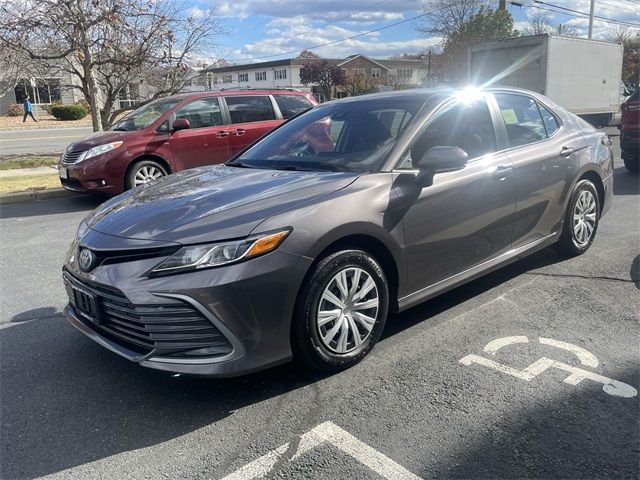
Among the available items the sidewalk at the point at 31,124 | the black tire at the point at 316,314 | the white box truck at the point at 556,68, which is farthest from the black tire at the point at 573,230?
the sidewalk at the point at 31,124

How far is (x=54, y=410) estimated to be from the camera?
3023 mm

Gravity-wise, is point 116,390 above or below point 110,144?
below

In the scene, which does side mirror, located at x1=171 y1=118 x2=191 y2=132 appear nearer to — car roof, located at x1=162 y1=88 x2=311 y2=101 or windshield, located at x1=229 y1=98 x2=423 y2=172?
car roof, located at x1=162 y1=88 x2=311 y2=101

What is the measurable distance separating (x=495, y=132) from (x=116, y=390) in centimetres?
332

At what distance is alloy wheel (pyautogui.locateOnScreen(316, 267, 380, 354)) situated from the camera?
3178 mm

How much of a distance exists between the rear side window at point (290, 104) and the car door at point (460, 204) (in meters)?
6.11

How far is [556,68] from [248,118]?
13.3m

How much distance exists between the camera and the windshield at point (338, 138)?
382cm

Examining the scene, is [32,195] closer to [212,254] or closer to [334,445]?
[212,254]

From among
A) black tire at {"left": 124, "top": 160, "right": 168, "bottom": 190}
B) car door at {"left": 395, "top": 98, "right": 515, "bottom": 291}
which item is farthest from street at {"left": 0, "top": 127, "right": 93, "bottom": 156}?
car door at {"left": 395, "top": 98, "right": 515, "bottom": 291}

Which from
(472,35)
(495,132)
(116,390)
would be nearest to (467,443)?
(116,390)

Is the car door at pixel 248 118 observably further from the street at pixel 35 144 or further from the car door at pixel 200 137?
the street at pixel 35 144

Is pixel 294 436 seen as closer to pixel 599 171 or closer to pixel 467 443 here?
pixel 467 443

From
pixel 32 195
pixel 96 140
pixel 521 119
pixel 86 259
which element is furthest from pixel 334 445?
pixel 32 195
